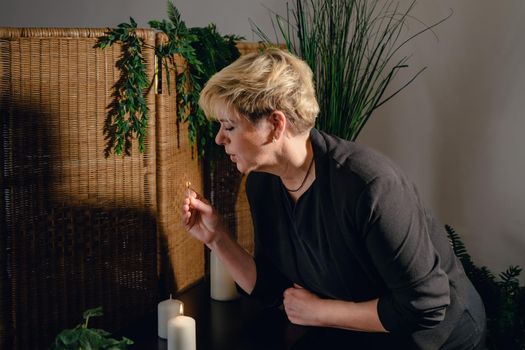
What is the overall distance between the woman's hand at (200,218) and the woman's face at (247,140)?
224mm

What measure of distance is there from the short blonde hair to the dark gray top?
104 mm

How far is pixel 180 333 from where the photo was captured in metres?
1.51

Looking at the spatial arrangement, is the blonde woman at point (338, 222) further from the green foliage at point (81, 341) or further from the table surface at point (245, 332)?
the green foliage at point (81, 341)

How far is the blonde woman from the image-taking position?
1.40 meters

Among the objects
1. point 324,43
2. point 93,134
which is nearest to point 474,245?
point 324,43

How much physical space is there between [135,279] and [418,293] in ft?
2.73

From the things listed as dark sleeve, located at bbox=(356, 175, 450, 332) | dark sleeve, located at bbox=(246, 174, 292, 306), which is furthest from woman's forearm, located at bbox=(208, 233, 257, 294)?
dark sleeve, located at bbox=(356, 175, 450, 332)

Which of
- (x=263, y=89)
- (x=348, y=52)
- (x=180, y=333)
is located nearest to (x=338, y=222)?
(x=263, y=89)

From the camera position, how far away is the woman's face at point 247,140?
149 cm

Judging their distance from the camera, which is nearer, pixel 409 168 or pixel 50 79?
pixel 50 79

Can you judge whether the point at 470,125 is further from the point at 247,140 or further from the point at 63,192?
the point at 63,192

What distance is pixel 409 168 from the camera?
249 centimetres

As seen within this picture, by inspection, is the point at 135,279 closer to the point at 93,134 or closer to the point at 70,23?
the point at 93,134

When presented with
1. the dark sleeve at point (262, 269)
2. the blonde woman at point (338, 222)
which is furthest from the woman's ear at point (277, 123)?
the dark sleeve at point (262, 269)
